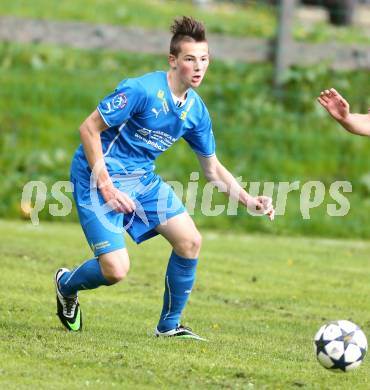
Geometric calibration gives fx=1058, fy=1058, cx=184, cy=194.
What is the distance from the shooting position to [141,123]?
268 inches

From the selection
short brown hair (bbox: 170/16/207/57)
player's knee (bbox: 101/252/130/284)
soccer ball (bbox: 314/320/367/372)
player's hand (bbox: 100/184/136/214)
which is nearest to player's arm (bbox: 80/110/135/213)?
player's hand (bbox: 100/184/136/214)

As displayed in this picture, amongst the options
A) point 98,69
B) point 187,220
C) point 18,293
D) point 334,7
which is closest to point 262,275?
point 18,293

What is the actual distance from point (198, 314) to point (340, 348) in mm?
2507

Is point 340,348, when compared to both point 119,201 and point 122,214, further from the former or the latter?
point 122,214

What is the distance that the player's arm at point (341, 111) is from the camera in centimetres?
693

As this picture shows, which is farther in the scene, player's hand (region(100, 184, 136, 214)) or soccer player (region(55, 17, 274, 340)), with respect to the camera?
soccer player (region(55, 17, 274, 340))

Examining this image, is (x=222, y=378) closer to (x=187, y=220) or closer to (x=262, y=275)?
(x=187, y=220)

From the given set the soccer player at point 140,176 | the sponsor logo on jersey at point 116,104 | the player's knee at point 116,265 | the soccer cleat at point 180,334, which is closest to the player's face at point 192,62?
the soccer player at point 140,176

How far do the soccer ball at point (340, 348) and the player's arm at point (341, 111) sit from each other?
1.55m

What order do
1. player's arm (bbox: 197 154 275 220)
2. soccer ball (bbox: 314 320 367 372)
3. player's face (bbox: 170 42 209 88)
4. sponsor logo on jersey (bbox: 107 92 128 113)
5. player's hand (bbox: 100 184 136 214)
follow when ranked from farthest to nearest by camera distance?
player's arm (bbox: 197 154 275 220) → player's face (bbox: 170 42 209 88) → sponsor logo on jersey (bbox: 107 92 128 113) → player's hand (bbox: 100 184 136 214) → soccer ball (bbox: 314 320 367 372)

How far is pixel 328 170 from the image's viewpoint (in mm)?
15961

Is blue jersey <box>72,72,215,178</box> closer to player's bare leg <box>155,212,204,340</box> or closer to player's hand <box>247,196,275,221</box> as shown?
player's bare leg <box>155,212,204,340</box>

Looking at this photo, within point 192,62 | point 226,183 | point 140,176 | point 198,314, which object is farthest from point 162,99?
point 198,314

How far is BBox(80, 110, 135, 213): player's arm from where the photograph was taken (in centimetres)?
653
